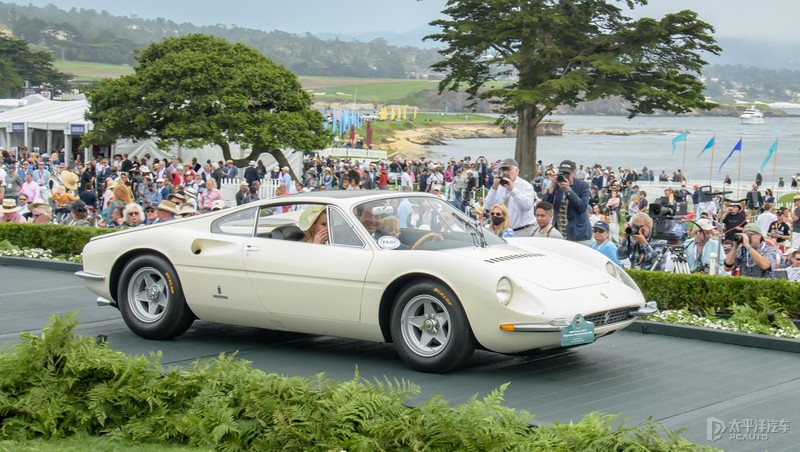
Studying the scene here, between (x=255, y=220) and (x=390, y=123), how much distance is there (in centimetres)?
14572

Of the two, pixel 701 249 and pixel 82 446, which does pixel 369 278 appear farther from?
pixel 701 249

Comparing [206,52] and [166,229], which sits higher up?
[206,52]

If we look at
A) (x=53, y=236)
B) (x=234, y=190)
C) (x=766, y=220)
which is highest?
(x=766, y=220)

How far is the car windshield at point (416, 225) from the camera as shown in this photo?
865cm

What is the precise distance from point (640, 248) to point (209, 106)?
32.1m

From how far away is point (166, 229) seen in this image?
9523 mm

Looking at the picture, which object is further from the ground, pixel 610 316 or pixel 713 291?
pixel 610 316

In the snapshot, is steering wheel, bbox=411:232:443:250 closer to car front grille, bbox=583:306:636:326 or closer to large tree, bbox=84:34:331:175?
car front grille, bbox=583:306:636:326

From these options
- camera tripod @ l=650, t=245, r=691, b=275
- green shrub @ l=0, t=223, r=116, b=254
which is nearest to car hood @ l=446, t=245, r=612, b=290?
camera tripod @ l=650, t=245, r=691, b=275

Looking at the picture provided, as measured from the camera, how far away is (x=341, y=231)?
877cm

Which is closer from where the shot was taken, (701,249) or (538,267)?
(538,267)

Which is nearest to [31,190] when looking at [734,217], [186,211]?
[186,211]

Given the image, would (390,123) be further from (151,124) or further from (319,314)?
(319,314)

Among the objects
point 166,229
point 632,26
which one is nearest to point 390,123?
point 632,26
